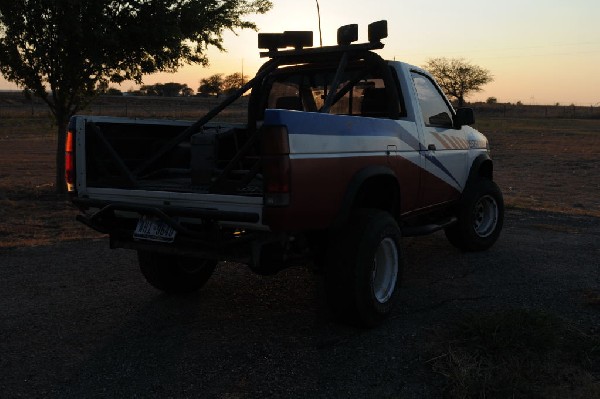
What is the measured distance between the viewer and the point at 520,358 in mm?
3676

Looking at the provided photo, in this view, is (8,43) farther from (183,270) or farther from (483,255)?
(483,255)

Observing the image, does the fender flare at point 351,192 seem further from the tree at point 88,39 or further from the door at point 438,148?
the tree at point 88,39

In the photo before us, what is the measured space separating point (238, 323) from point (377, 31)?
2.64 metres

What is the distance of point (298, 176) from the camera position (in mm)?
3562

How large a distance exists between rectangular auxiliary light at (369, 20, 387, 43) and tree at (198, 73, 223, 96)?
10474 cm

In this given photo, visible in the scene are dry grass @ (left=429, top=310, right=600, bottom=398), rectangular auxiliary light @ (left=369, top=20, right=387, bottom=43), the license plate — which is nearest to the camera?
dry grass @ (left=429, top=310, right=600, bottom=398)

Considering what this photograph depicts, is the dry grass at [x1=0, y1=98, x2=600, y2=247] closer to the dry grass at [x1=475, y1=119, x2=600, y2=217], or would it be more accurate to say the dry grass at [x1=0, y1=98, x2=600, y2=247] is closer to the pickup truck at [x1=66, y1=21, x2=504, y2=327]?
the dry grass at [x1=475, y1=119, x2=600, y2=217]

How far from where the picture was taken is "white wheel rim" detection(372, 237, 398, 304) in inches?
178

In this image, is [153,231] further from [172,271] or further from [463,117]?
[463,117]

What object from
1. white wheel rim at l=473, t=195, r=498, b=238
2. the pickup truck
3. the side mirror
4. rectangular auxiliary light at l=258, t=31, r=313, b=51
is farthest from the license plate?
white wheel rim at l=473, t=195, r=498, b=238

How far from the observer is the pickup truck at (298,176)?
12.2ft

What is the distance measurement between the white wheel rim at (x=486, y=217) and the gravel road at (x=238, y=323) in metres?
0.29

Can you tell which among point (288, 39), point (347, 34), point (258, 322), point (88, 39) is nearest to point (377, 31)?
point (347, 34)

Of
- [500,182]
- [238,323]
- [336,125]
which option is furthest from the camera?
[500,182]
